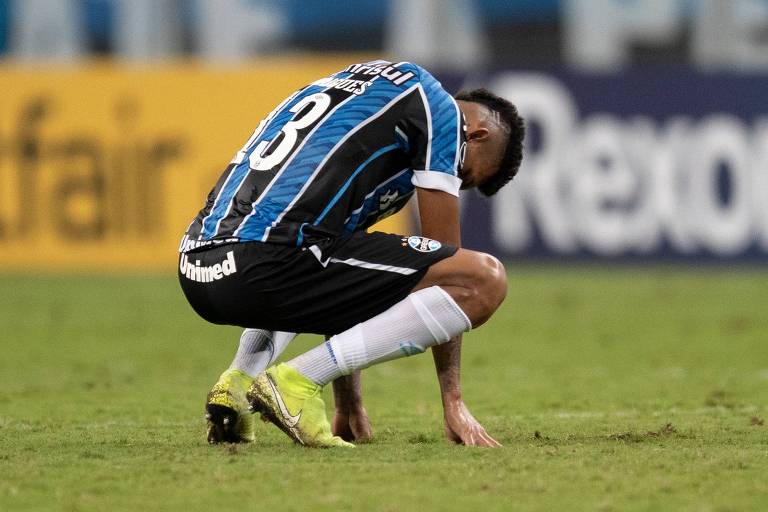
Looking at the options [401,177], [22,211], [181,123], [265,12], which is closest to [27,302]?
[22,211]

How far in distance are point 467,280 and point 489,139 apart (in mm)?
565

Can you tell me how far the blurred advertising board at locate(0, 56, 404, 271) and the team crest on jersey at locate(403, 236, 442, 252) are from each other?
9050 millimetres

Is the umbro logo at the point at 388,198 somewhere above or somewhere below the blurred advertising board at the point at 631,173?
above

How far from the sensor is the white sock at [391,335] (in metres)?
4.96

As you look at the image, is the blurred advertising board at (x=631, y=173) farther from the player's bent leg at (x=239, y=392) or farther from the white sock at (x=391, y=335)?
the white sock at (x=391, y=335)

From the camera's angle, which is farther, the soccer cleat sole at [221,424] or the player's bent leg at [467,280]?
the soccer cleat sole at [221,424]

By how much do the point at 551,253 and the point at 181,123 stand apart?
156 inches

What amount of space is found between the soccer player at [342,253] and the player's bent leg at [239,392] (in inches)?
0.4

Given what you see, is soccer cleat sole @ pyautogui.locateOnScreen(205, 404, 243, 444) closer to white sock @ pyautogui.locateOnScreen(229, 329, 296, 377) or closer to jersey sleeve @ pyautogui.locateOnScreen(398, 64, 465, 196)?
white sock @ pyautogui.locateOnScreen(229, 329, 296, 377)

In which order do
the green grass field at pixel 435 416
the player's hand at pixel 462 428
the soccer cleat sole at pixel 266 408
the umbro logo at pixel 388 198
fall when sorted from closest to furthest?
the green grass field at pixel 435 416 → the soccer cleat sole at pixel 266 408 → the player's hand at pixel 462 428 → the umbro logo at pixel 388 198

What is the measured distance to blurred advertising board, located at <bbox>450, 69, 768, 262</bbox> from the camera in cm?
1390

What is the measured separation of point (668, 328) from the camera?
10.2 m

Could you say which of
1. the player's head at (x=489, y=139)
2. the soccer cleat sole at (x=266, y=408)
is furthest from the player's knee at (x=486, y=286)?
the soccer cleat sole at (x=266, y=408)

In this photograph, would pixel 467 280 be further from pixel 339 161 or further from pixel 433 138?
pixel 339 161
